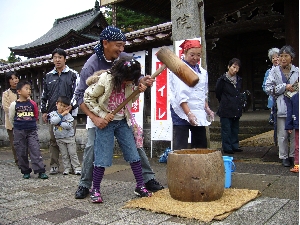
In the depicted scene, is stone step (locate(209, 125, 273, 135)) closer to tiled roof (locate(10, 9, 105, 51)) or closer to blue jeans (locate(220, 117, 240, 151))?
blue jeans (locate(220, 117, 240, 151))

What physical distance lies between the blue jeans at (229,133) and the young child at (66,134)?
303 cm

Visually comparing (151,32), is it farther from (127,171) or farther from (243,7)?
(127,171)

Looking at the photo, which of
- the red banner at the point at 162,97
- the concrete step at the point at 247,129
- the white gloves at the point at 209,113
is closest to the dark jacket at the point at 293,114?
the white gloves at the point at 209,113

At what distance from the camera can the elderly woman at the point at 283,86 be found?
4.85 m

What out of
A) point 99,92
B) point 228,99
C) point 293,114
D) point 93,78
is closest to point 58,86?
point 93,78

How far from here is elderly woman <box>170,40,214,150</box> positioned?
157 inches

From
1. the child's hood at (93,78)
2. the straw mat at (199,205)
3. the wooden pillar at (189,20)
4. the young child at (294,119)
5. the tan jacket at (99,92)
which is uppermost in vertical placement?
the wooden pillar at (189,20)

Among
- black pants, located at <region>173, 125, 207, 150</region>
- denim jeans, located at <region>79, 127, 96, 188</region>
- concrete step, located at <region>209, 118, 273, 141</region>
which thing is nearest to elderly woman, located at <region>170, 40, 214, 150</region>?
black pants, located at <region>173, 125, 207, 150</region>

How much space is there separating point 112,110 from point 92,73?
51 cm

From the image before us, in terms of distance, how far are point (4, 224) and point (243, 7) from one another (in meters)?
8.50

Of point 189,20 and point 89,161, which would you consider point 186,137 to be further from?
point 189,20

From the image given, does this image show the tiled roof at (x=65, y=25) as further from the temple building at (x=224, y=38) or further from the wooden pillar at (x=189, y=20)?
the wooden pillar at (x=189, y=20)

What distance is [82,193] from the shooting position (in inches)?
148

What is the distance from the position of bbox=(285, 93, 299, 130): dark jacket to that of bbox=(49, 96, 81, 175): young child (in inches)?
137
